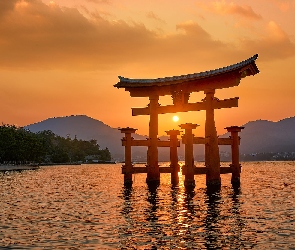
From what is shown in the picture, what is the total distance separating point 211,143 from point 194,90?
4092 millimetres

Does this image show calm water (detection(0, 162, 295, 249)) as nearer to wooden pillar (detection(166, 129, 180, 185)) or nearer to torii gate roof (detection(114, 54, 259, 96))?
torii gate roof (detection(114, 54, 259, 96))

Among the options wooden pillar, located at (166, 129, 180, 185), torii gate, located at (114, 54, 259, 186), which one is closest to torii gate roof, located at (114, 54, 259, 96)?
torii gate, located at (114, 54, 259, 186)

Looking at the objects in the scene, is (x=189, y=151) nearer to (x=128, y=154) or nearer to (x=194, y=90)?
(x=194, y=90)

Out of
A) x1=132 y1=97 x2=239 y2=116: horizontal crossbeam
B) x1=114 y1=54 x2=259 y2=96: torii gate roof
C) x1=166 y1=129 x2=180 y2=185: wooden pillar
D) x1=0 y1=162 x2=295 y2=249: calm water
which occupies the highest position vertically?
x1=114 y1=54 x2=259 y2=96: torii gate roof

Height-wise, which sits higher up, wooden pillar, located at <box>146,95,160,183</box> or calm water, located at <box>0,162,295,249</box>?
wooden pillar, located at <box>146,95,160,183</box>

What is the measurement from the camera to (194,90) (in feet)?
109

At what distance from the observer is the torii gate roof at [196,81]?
102 ft

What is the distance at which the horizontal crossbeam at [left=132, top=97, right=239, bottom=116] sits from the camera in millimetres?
30870

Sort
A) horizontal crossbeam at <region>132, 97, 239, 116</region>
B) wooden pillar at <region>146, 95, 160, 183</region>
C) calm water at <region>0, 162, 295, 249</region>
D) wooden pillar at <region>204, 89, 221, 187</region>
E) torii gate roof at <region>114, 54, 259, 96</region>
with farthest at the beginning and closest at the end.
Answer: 1. wooden pillar at <region>146, 95, 160, 183</region>
2. wooden pillar at <region>204, 89, 221, 187</region>
3. torii gate roof at <region>114, 54, 259, 96</region>
4. horizontal crossbeam at <region>132, 97, 239, 116</region>
5. calm water at <region>0, 162, 295, 249</region>

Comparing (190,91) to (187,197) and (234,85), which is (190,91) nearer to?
(234,85)

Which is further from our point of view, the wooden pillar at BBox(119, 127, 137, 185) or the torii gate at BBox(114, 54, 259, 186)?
the wooden pillar at BBox(119, 127, 137, 185)

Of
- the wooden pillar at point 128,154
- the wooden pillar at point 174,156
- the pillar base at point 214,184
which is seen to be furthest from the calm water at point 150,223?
the wooden pillar at point 174,156

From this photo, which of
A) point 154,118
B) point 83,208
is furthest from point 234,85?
point 83,208

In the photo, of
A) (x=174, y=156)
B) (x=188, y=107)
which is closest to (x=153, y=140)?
(x=188, y=107)
